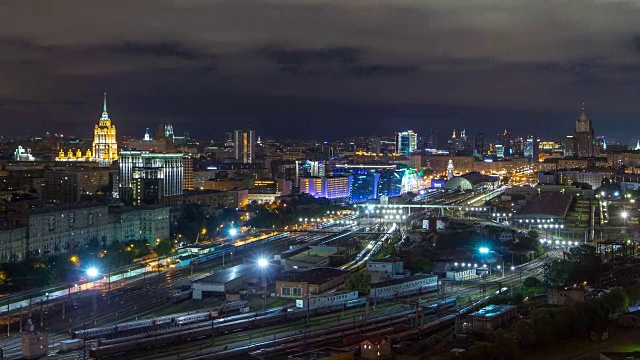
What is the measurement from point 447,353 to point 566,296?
138 inches

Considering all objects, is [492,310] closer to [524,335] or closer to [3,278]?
[524,335]

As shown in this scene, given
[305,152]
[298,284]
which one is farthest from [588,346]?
[305,152]

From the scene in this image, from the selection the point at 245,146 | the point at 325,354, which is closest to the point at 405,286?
the point at 325,354

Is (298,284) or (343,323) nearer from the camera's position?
(343,323)

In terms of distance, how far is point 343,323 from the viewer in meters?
11.7

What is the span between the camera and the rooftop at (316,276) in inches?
555

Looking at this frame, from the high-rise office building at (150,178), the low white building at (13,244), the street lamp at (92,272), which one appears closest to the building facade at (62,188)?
the high-rise office building at (150,178)

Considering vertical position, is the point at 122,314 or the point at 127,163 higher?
the point at 127,163

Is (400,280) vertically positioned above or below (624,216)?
below

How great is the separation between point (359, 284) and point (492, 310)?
296 cm

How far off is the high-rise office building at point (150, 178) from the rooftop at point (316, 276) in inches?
493

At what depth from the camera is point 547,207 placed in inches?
1002

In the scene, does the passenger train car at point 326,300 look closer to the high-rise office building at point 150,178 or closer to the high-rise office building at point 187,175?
the high-rise office building at point 150,178

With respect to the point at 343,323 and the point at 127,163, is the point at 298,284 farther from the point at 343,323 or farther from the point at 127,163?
the point at 127,163
